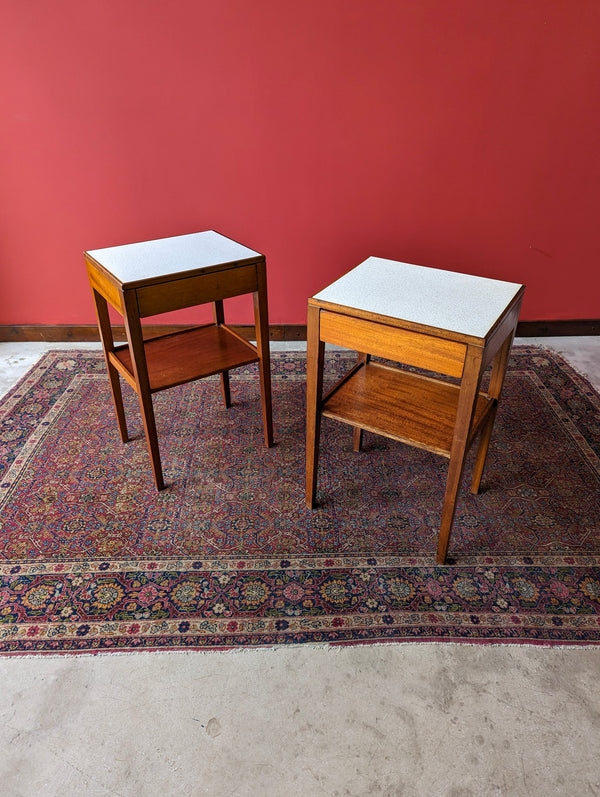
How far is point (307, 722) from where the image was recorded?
136 cm

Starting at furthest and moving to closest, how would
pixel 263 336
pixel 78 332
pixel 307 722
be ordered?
1. pixel 78 332
2. pixel 263 336
3. pixel 307 722

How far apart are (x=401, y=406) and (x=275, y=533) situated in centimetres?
60

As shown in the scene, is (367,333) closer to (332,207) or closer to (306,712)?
(306,712)

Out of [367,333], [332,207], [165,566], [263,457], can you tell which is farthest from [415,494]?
[332,207]

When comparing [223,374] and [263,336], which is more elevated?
[263,336]

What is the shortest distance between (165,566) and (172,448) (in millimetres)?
634

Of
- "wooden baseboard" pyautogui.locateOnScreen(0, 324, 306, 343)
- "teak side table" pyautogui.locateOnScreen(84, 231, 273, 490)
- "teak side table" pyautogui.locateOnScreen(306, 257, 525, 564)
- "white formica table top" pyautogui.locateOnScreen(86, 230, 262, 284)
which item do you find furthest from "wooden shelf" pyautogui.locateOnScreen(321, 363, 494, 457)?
"wooden baseboard" pyautogui.locateOnScreen(0, 324, 306, 343)

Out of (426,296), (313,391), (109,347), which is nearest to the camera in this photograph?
(426,296)

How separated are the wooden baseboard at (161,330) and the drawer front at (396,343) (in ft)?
4.96

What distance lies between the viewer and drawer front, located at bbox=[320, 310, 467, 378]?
1425 millimetres

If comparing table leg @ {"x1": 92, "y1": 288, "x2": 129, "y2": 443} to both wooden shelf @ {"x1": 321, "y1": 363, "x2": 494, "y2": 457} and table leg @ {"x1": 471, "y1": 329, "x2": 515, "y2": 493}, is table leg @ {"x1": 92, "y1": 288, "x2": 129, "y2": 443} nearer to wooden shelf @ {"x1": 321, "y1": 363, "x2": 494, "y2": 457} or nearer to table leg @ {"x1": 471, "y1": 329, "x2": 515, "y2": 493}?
wooden shelf @ {"x1": 321, "y1": 363, "x2": 494, "y2": 457}

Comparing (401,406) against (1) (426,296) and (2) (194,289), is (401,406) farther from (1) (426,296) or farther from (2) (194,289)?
(2) (194,289)

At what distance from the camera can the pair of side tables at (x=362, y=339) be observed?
1464 mm

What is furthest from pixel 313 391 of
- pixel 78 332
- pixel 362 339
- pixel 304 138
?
pixel 78 332
